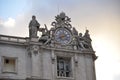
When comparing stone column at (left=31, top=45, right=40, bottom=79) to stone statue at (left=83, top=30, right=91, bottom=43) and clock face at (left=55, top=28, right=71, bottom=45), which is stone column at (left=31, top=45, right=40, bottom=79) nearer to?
clock face at (left=55, top=28, right=71, bottom=45)

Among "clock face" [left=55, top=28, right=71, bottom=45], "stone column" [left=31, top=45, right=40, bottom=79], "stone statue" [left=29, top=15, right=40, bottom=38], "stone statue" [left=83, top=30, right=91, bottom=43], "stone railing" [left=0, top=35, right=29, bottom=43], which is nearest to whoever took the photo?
"stone column" [left=31, top=45, right=40, bottom=79]

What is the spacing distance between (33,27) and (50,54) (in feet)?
10.0

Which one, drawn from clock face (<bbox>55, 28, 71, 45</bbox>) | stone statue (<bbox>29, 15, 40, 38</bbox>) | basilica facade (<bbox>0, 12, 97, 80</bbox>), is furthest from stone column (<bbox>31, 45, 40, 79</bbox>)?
clock face (<bbox>55, 28, 71, 45</bbox>)

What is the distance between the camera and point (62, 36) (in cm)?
3288

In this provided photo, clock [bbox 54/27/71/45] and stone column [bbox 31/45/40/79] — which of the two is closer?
stone column [bbox 31/45/40/79]

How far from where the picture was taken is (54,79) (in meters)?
30.9

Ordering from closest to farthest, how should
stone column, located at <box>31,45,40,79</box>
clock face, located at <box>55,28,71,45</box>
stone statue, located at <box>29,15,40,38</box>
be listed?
stone column, located at <box>31,45,40,79</box> → stone statue, located at <box>29,15,40,38</box> → clock face, located at <box>55,28,71,45</box>

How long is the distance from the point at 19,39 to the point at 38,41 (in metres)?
1.80

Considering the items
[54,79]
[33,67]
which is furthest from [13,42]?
[54,79]

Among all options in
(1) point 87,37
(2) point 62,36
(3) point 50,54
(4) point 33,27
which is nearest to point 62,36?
(2) point 62,36

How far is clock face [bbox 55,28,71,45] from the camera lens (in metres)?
32.7

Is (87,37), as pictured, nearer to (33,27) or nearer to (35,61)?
(33,27)

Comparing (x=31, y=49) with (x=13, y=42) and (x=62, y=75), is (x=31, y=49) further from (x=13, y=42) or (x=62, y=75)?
(x=62, y=75)

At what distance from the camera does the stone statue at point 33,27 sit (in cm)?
3141
